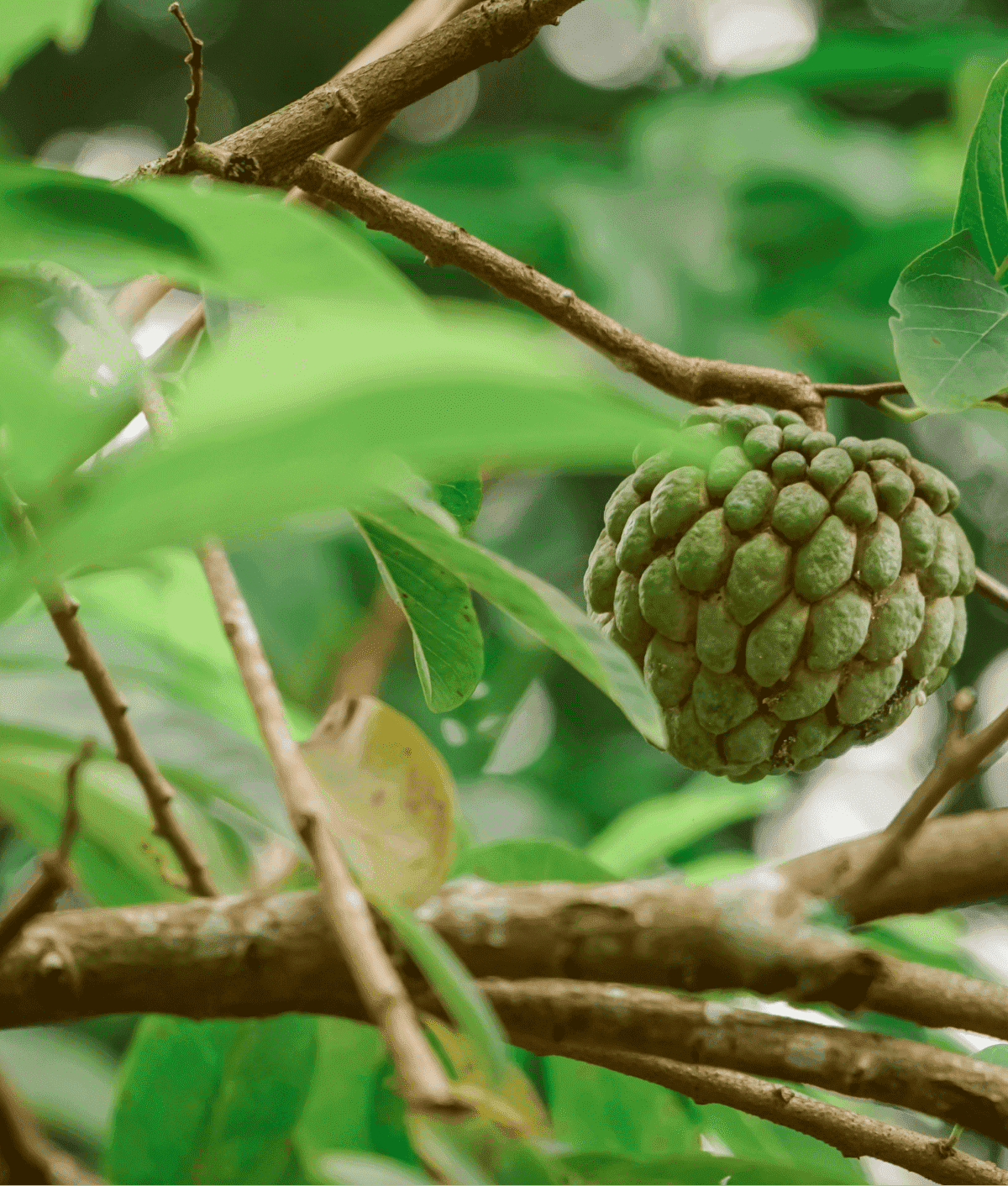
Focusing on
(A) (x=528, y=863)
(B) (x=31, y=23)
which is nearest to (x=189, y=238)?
(B) (x=31, y=23)

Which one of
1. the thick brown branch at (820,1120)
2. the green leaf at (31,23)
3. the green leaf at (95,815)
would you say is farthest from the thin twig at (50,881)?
the green leaf at (31,23)

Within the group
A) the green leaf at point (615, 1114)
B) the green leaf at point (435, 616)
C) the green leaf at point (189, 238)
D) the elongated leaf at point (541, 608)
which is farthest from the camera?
the green leaf at point (615, 1114)

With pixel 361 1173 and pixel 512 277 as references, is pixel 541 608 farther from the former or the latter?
pixel 512 277

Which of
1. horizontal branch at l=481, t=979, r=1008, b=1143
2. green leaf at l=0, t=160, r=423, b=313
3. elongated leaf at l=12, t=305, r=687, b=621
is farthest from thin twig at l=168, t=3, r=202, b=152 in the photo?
horizontal branch at l=481, t=979, r=1008, b=1143

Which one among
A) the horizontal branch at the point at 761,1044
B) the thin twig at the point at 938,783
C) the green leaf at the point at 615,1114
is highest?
the thin twig at the point at 938,783

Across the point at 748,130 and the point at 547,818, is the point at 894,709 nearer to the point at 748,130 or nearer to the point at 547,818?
the point at 547,818

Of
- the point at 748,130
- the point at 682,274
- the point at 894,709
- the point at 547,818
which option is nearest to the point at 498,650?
the point at 547,818

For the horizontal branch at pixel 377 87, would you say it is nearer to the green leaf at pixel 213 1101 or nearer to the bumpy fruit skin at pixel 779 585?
the bumpy fruit skin at pixel 779 585
